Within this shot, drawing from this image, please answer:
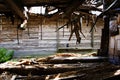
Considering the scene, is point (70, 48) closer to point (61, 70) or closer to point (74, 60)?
point (74, 60)

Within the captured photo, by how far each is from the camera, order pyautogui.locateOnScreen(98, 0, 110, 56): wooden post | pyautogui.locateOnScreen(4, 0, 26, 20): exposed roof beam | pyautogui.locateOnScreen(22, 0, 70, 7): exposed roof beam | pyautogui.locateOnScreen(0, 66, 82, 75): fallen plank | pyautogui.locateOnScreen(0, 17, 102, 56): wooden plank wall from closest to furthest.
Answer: pyautogui.locateOnScreen(4, 0, 26, 20): exposed roof beam, pyautogui.locateOnScreen(22, 0, 70, 7): exposed roof beam, pyautogui.locateOnScreen(0, 66, 82, 75): fallen plank, pyautogui.locateOnScreen(98, 0, 110, 56): wooden post, pyautogui.locateOnScreen(0, 17, 102, 56): wooden plank wall

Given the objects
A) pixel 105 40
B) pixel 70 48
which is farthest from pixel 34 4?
pixel 70 48

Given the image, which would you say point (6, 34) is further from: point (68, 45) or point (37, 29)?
point (68, 45)

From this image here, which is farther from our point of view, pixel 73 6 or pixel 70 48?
pixel 70 48

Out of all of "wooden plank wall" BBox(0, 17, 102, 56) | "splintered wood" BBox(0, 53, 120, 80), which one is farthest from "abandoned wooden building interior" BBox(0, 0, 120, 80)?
"wooden plank wall" BBox(0, 17, 102, 56)

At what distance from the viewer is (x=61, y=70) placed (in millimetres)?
5219

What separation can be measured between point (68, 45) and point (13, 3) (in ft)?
43.6

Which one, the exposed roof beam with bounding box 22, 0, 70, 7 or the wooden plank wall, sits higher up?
the exposed roof beam with bounding box 22, 0, 70, 7

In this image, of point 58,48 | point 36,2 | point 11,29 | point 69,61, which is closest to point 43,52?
point 58,48

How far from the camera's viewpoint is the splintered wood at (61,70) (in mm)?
4402

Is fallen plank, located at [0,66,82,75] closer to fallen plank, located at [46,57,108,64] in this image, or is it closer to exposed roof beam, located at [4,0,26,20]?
fallen plank, located at [46,57,108,64]

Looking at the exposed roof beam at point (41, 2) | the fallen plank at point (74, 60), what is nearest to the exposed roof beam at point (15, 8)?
the exposed roof beam at point (41, 2)

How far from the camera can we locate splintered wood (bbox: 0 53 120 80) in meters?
4.40

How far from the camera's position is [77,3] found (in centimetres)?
278
